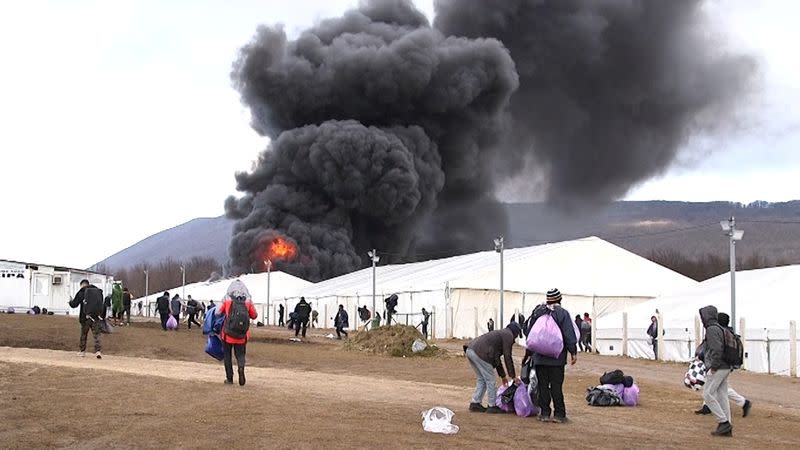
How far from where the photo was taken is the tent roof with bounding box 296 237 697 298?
44062mm

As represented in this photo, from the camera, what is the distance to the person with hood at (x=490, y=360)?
12.0m

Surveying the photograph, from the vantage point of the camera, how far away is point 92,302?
1839 centimetres

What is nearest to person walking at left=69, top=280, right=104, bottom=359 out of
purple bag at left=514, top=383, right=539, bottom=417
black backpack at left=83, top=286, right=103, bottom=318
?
black backpack at left=83, top=286, right=103, bottom=318

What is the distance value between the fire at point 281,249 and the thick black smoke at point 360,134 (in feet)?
1.93

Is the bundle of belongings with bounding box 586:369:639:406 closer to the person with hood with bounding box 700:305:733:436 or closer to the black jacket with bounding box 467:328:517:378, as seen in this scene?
the black jacket with bounding box 467:328:517:378

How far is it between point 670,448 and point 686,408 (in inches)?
220

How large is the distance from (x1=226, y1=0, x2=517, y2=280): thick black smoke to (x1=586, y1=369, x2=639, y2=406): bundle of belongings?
61.7 metres

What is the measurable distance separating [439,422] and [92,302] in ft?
35.6

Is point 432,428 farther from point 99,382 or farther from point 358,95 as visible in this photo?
point 358,95

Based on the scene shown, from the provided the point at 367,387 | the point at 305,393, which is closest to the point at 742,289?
the point at 367,387

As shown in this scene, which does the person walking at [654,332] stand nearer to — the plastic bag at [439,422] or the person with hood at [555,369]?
the person with hood at [555,369]

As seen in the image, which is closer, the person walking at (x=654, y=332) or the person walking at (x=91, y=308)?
the person walking at (x=91, y=308)

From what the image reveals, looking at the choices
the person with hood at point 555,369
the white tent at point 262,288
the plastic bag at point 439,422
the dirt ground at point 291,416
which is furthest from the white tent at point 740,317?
the white tent at point 262,288

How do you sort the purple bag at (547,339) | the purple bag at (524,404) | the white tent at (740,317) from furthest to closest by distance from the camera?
the white tent at (740,317), the purple bag at (524,404), the purple bag at (547,339)
